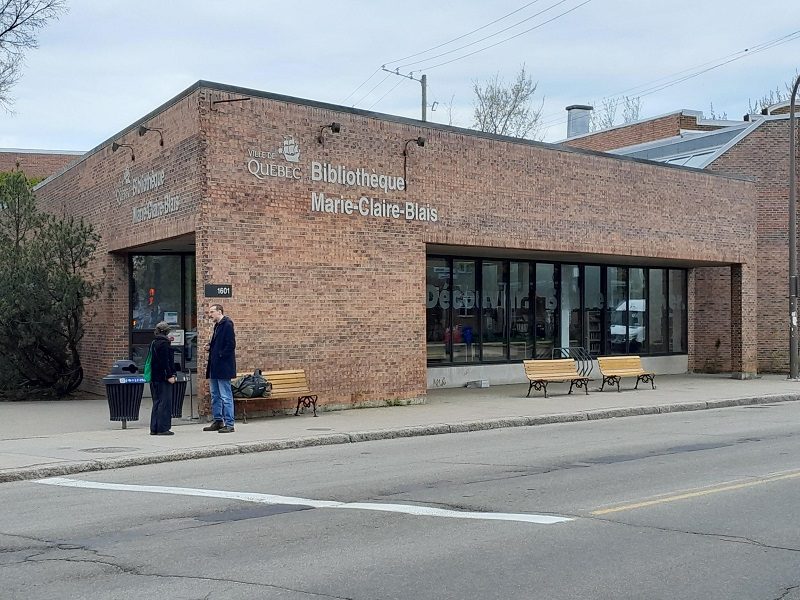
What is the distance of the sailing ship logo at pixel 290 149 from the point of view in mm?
17312

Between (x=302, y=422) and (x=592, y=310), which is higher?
(x=592, y=310)

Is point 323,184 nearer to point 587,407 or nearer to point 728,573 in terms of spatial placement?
point 587,407

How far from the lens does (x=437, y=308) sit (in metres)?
23.0

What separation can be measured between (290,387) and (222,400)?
6.99 ft

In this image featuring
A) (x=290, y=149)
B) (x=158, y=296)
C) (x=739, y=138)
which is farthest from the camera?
(x=739, y=138)

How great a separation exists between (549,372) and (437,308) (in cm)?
322

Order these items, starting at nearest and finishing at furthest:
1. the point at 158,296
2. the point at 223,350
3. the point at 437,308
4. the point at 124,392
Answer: the point at 223,350, the point at 124,392, the point at 158,296, the point at 437,308

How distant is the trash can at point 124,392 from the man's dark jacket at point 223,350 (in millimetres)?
1296

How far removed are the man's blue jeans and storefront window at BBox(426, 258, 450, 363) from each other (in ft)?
27.5

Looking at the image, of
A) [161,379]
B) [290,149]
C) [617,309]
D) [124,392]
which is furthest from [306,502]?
[617,309]

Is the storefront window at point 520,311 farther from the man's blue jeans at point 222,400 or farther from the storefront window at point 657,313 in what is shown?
the man's blue jeans at point 222,400

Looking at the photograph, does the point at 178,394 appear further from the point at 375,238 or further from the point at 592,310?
the point at 592,310

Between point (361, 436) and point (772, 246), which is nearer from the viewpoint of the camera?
point (361, 436)

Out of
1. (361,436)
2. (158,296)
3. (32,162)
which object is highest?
(32,162)
